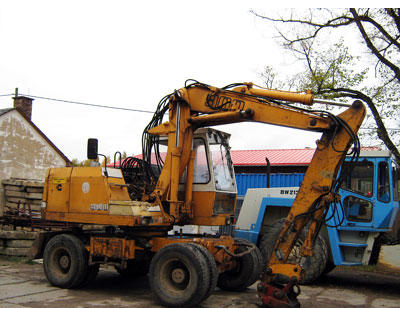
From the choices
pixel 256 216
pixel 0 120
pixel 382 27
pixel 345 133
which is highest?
pixel 382 27

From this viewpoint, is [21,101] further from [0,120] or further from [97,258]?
[97,258]

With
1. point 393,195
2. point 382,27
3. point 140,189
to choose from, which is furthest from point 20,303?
point 382,27

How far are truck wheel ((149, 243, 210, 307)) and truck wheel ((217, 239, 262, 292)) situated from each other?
1573 mm

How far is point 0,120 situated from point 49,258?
35.6ft

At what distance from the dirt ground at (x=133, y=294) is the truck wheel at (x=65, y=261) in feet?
0.62

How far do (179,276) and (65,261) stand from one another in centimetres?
277

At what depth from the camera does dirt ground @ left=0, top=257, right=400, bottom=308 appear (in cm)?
719

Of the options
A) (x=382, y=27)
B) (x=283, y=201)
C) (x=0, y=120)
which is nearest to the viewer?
(x=283, y=201)

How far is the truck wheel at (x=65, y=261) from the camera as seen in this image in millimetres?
8219

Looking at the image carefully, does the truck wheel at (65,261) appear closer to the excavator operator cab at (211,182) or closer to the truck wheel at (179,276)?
the truck wheel at (179,276)

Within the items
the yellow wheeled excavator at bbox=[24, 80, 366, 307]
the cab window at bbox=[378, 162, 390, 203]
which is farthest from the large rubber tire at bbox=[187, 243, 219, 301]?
the cab window at bbox=[378, 162, 390, 203]

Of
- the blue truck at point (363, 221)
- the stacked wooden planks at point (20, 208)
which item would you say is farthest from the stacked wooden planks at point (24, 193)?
the blue truck at point (363, 221)

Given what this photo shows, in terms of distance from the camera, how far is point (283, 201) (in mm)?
10062

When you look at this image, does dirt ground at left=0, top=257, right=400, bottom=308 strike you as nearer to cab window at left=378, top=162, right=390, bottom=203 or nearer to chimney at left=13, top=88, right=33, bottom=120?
cab window at left=378, top=162, right=390, bottom=203
